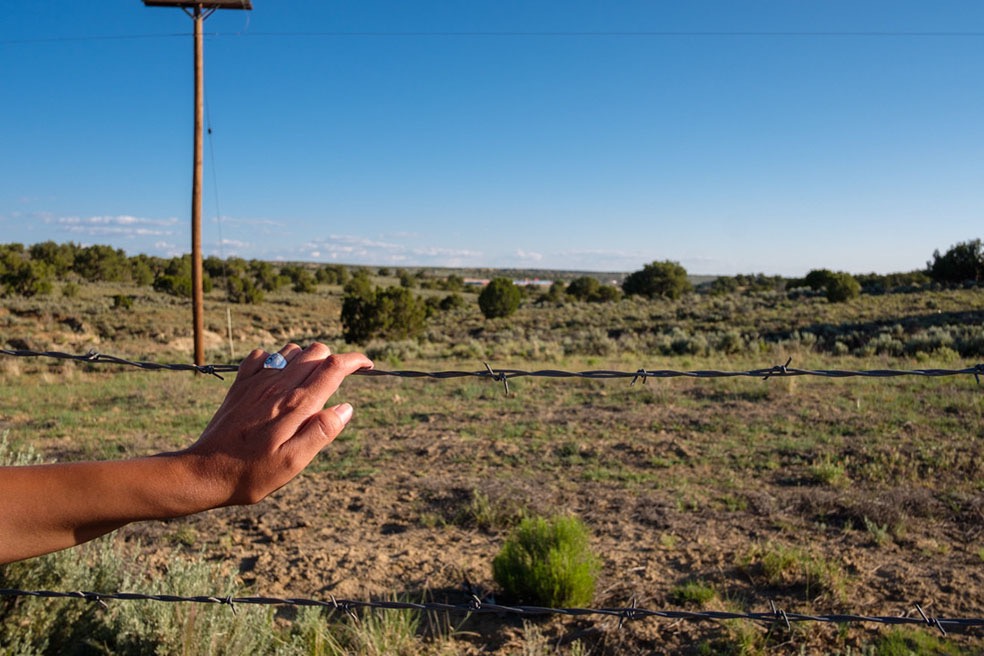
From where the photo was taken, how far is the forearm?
114cm

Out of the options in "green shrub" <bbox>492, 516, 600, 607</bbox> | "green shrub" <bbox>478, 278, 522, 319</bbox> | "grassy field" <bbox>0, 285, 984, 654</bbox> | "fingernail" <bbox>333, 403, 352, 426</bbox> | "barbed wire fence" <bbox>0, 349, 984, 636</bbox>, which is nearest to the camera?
"fingernail" <bbox>333, 403, 352, 426</bbox>

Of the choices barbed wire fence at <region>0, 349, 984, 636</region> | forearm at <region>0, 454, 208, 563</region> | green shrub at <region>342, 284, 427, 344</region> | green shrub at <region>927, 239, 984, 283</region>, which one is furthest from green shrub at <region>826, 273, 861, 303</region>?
forearm at <region>0, 454, 208, 563</region>

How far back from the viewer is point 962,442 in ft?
26.0

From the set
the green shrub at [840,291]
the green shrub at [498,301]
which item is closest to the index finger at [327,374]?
the green shrub at [840,291]

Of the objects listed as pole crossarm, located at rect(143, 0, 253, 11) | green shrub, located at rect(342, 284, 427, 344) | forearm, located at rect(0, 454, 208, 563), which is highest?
pole crossarm, located at rect(143, 0, 253, 11)

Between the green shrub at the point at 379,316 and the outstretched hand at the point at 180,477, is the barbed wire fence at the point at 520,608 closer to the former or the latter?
the outstretched hand at the point at 180,477

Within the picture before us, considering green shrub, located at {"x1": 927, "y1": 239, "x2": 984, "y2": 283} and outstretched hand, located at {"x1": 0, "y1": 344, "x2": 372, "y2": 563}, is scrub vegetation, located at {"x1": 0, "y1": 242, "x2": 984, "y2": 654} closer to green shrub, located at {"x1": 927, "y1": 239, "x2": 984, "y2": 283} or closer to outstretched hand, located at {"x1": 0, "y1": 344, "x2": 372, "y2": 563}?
outstretched hand, located at {"x1": 0, "y1": 344, "x2": 372, "y2": 563}

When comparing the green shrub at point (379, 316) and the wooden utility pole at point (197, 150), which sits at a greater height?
the wooden utility pole at point (197, 150)

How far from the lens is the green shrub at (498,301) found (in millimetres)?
38281

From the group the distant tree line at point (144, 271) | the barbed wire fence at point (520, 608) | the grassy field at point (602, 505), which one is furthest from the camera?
the distant tree line at point (144, 271)

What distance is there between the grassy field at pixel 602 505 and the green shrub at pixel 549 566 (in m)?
0.22

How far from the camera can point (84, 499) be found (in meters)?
1.18

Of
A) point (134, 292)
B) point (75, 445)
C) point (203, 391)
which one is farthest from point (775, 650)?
point (134, 292)

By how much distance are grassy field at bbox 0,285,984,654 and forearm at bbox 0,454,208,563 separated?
1977 millimetres
